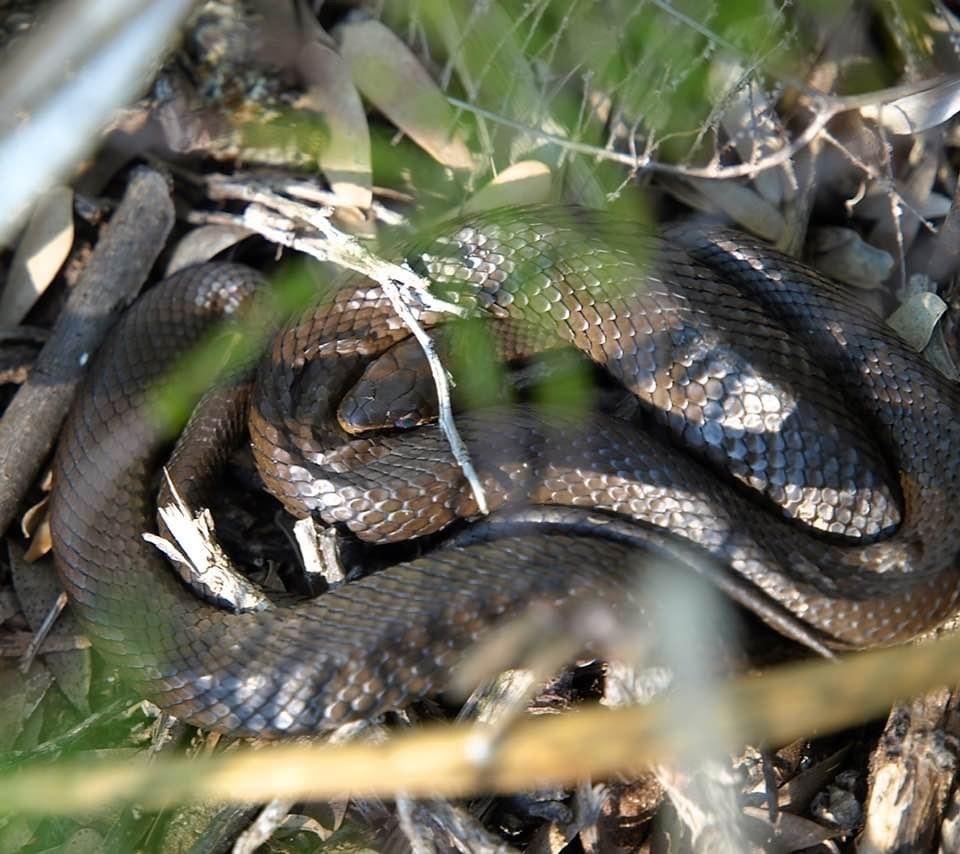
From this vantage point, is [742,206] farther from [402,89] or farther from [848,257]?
[402,89]

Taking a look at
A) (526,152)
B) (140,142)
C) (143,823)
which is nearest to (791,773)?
(143,823)

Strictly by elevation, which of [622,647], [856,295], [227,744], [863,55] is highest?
[863,55]

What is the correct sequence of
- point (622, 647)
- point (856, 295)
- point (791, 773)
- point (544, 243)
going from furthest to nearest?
point (856, 295)
point (544, 243)
point (791, 773)
point (622, 647)

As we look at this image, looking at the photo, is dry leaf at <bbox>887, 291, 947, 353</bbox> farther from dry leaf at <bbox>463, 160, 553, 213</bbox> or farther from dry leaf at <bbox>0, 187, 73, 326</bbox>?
dry leaf at <bbox>0, 187, 73, 326</bbox>

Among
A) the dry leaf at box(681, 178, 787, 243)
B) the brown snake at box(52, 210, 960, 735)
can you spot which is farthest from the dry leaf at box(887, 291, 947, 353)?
the dry leaf at box(681, 178, 787, 243)

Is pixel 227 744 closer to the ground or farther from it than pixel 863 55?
closer to the ground

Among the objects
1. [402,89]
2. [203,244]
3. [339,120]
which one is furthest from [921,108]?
[203,244]

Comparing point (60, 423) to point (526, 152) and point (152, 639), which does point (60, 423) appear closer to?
point (152, 639)
